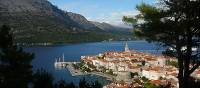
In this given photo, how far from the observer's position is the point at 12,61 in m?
10.1

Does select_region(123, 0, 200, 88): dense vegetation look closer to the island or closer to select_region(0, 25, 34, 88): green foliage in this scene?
select_region(0, 25, 34, 88): green foliage

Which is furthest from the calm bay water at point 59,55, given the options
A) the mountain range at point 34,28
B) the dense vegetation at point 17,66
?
the dense vegetation at point 17,66

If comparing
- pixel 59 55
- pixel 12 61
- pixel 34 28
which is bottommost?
pixel 59 55

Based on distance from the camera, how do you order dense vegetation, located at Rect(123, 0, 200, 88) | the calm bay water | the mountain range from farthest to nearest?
the mountain range, the calm bay water, dense vegetation, located at Rect(123, 0, 200, 88)

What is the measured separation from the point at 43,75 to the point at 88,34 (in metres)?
157

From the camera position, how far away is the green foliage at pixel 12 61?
9.72m

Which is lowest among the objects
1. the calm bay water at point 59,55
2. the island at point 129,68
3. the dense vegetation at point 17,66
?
the calm bay water at point 59,55

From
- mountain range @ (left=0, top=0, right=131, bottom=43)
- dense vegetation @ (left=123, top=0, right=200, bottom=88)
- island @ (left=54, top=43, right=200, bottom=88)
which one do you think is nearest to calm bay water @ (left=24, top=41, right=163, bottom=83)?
island @ (left=54, top=43, right=200, bottom=88)

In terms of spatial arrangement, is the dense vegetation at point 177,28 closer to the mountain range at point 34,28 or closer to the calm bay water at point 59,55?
the calm bay water at point 59,55

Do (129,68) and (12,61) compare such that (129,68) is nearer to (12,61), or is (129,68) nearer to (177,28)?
(12,61)

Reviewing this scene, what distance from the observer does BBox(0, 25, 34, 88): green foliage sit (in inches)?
383

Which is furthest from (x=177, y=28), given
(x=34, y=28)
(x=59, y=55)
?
(x=34, y=28)

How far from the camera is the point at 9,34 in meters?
10.2

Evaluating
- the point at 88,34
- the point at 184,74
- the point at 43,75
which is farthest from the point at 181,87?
the point at 88,34
